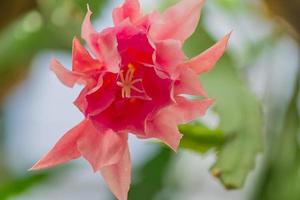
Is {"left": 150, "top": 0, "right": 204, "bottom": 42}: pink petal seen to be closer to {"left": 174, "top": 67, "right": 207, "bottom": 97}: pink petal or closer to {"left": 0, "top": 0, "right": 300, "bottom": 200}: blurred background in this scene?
{"left": 174, "top": 67, "right": 207, "bottom": 97}: pink petal

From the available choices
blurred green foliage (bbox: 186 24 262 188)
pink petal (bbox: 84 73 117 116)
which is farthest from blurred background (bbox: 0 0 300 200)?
pink petal (bbox: 84 73 117 116)

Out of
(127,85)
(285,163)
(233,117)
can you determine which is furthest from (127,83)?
(285,163)

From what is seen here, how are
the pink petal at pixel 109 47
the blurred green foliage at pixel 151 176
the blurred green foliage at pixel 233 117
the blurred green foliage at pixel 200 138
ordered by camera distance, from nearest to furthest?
the pink petal at pixel 109 47
the blurred green foliage at pixel 233 117
the blurred green foliage at pixel 200 138
the blurred green foliage at pixel 151 176

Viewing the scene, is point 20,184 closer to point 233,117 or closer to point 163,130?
point 233,117

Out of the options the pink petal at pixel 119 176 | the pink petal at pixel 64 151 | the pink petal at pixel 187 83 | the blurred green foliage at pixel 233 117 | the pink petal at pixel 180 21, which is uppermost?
the pink petal at pixel 180 21

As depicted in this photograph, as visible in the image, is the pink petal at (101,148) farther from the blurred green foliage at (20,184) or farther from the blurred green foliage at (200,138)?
the blurred green foliage at (20,184)

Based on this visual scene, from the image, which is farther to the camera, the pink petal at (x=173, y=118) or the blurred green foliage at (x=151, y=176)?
the blurred green foliage at (x=151, y=176)

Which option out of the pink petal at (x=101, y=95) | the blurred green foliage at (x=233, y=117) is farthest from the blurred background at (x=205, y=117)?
the pink petal at (x=101, y=95)
